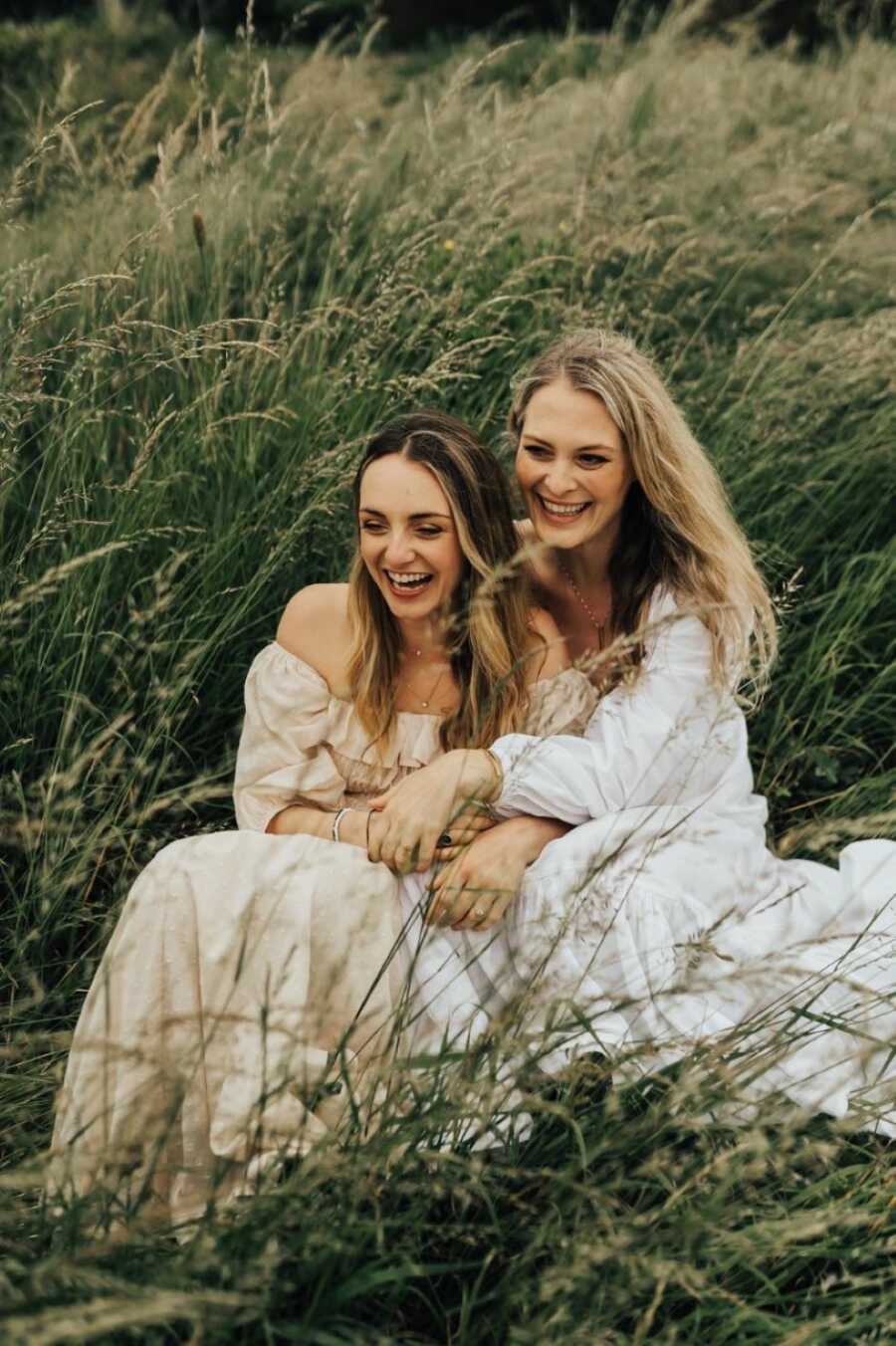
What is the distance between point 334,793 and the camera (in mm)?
2686

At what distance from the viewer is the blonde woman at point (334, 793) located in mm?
2012

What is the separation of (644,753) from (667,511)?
1.83 ft

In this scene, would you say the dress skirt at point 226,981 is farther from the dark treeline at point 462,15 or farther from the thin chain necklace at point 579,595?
the dark treeline at point 462,15

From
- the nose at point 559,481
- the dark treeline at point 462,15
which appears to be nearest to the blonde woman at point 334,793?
the nose at point 559,481

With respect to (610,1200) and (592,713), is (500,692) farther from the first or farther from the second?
(610,1200)

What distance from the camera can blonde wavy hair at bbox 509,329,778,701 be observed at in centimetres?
273

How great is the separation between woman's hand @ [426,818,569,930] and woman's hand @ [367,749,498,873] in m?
0.04

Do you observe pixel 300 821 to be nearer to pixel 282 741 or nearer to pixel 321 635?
pixel 282 741

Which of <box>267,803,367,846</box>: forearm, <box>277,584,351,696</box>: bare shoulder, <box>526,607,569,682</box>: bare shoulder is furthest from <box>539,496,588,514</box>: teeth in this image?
<box>267,803,367,846</box>: forearm

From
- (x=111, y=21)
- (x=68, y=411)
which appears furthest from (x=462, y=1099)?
(x=111, y=21)

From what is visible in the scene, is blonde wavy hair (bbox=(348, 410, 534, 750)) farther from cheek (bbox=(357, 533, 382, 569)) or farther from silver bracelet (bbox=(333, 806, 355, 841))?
silver bracelet (bbox=(333, 806, 355, 841))

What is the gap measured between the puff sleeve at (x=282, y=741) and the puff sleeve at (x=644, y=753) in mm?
405

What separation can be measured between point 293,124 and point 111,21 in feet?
14.8

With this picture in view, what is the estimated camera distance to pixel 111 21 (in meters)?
8.80
